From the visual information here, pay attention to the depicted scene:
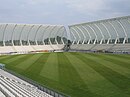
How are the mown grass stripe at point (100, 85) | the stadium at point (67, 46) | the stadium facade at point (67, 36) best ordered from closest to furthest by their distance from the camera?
the mown grass stripe at point (100, 85) → the stadium at point (67, 46) → the stadium facade at point (67, 36)

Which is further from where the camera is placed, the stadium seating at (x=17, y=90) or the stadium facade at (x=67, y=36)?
the stadium facade at (x=67, y=36)

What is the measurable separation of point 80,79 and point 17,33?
201 ft

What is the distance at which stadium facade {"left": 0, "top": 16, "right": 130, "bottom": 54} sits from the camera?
68375 millimetres

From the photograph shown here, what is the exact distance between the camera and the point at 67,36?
9356cm

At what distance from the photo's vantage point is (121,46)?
67125 millimetres

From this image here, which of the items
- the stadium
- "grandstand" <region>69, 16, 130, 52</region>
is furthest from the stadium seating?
"grandstand" <region>69, 16, 130, 52</region>

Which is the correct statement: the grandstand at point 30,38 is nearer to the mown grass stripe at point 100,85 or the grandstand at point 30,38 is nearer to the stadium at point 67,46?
the stadium at point 67,46

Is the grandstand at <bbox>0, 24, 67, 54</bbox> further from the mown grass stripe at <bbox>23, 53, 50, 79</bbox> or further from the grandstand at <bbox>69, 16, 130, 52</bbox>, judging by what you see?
the mown grass stripe at <bbox>23, 53, 50, 79</bbox>

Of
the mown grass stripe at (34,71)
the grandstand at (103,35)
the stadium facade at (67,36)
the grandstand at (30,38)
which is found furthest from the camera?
the grandstand at (30,38)

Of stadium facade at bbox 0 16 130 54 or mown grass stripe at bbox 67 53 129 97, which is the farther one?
stadium facade at bbox 0 16 130 54

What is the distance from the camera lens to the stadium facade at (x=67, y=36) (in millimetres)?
68375

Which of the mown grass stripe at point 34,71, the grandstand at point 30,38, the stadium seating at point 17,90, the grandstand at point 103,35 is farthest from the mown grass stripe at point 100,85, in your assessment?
the grandstand at point 30,38

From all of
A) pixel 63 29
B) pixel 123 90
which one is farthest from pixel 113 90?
pixel 63 29

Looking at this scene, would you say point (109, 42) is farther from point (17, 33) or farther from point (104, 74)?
point (104, 74)
